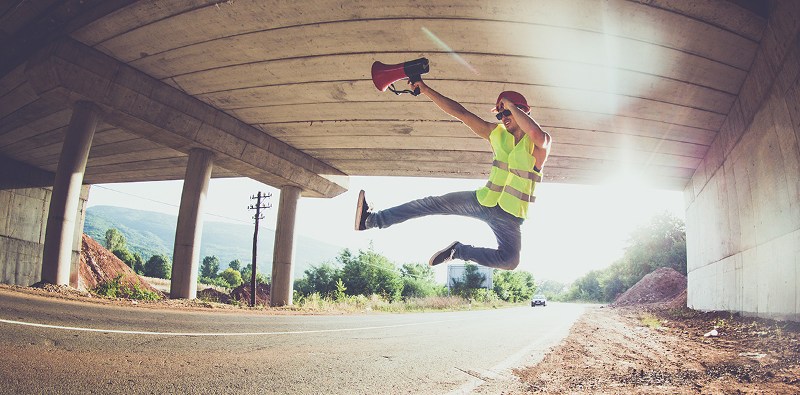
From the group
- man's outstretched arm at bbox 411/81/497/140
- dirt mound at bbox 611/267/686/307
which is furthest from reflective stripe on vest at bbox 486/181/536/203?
dirt mound at bbox 611/267/686/307

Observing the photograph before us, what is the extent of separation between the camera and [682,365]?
482 centimetres

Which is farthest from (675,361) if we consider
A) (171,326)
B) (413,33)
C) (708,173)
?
(708,173)

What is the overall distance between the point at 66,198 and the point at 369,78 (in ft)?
28.5

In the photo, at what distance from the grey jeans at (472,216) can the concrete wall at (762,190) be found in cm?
571

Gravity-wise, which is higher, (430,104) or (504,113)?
(430,104)

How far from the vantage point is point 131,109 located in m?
10.6

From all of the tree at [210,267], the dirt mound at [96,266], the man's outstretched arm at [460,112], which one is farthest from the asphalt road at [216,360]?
the tree at [210,267]

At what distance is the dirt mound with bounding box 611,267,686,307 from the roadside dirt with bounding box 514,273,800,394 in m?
26.5

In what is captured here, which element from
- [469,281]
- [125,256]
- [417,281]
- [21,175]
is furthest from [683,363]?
[125,256]

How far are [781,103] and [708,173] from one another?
5380 mm

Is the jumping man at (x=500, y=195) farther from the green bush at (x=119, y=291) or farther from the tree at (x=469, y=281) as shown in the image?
the tree at (x=469, y=281)

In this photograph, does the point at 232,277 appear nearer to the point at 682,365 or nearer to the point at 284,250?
the point at 284,250

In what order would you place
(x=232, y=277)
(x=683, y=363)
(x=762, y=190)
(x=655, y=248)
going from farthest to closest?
(x=232, y=277)
(x=655, y=248)
(x=762, y=190)
(x=683, y=363)

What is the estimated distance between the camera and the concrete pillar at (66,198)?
10.1 m
